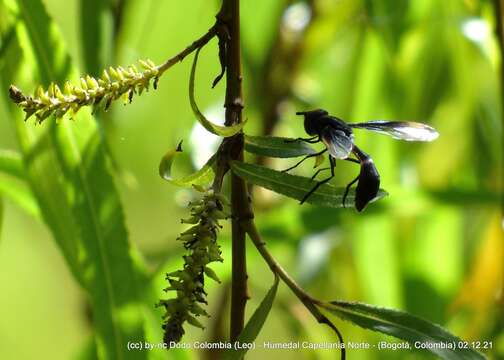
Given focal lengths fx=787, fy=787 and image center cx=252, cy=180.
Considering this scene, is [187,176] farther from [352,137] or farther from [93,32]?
[93,32]

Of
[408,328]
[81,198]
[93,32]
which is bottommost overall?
[408,328]

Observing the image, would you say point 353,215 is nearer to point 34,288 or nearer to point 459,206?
point 459,206

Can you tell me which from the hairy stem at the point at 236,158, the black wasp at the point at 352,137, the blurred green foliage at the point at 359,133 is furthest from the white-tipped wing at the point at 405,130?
the blurred green foliage at the point at 359,133

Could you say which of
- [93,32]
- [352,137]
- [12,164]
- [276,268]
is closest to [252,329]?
[276,268]

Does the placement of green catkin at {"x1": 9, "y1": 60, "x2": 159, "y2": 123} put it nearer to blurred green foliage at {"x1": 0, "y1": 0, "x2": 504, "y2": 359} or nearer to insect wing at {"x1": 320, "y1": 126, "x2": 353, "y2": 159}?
insect wing at {"x1": 320, "y1": 126, "x2": 353, "y2": 159}

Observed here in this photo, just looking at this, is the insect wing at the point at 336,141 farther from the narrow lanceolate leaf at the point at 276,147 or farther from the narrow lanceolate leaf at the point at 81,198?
the narrow lanceolate leaf at the point at 81,198

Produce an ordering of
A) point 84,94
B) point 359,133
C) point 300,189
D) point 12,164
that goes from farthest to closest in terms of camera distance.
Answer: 1. point 359,133
2. point 12,164
3. point 300,189
4. point 84,94

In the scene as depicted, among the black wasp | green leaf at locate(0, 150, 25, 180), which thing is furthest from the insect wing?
green leaf at locate(0, 150, 25, 180)
